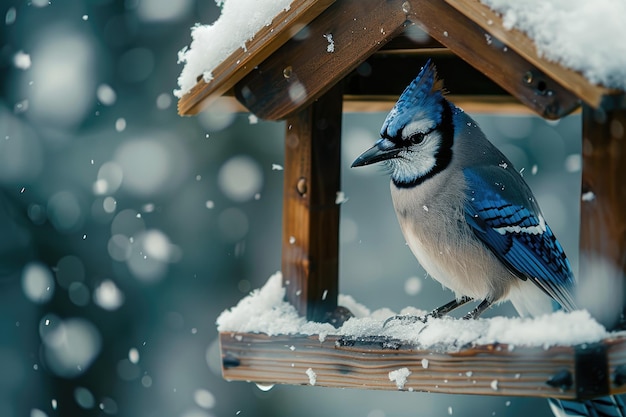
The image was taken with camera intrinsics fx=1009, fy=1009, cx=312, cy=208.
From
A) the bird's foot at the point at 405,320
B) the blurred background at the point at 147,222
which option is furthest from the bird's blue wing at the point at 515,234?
the blurred background at the point at 147,222

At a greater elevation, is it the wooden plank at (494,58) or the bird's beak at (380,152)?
the wooden plank at (494,58)

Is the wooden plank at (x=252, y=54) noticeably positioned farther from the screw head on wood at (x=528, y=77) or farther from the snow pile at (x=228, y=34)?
the screw head on wood at (x=528, y=77)

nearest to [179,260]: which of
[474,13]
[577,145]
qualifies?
[577,145]

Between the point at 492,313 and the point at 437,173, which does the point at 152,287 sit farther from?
the point at 437,173

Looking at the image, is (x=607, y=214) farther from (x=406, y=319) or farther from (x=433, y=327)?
(x=406, y=319)

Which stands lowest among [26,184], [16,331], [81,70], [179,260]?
[16,331]

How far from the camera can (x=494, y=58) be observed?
2092 millimetres

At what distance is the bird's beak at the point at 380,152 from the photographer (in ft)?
7.32

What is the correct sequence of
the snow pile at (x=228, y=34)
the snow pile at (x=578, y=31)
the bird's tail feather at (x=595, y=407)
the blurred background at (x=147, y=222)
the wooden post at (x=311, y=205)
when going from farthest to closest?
the blurred background at (x=147, y=222), the wooden post at (x=311, y=205), the snow pile at (x=228, y=34), the bird's tail feather at (x=595, y=407), the snow pile at (x=578, y=31)

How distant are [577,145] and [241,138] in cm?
158

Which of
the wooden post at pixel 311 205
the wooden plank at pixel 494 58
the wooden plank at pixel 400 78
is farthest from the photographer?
the wooden plank at pixel 400 78

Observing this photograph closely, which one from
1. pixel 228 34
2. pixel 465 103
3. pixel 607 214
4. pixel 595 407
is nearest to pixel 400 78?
pixel 465 103

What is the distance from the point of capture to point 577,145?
15.6 ft

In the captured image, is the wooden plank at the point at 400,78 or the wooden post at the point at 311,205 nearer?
the wooden post at the point at 311,205
